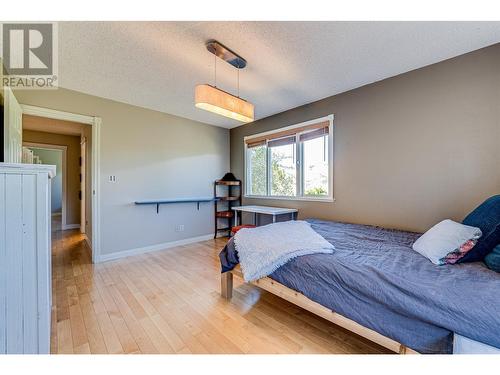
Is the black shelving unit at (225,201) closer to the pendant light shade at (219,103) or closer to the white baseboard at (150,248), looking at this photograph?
the white baseboard at (150,248)

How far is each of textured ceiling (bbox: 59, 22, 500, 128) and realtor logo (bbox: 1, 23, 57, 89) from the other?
0.09 meters

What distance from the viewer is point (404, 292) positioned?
113 centimetres

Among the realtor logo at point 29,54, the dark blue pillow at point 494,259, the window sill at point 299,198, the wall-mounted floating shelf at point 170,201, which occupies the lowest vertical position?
the dark blue pillow at point 494,259

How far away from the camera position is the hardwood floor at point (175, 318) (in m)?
1.46

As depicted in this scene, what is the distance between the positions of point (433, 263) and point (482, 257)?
334 millimetres

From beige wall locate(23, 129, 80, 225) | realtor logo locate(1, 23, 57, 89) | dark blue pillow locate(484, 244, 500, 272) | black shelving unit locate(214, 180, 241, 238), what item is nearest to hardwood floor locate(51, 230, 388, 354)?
dark blue pillow locate(484, 244, 500, 272)

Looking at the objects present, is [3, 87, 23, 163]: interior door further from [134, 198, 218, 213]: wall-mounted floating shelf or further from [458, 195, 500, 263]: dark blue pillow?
[458, 195, 500, 263]: dark blue pillow

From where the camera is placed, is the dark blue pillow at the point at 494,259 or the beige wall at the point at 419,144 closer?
the dark blue pillow at the point at 494,259

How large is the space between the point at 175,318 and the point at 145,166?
2.53m

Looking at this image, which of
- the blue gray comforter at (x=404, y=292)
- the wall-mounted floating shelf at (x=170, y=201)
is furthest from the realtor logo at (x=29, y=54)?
the blue gray comforter at (x=404, y=292)

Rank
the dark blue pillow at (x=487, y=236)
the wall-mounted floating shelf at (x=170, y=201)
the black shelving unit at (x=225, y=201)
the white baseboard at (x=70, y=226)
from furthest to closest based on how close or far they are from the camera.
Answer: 1. the white baseboard at (x=70, y=226)
2. the black shelving unit at (x=225, y=201)
3. the wall-mounted floating shelf at (x=170, y=201)
4. the dark blue pillow at (x=487, y=236)

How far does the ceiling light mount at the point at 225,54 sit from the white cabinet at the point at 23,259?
157 cm

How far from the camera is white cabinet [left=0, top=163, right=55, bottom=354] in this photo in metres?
1.06
